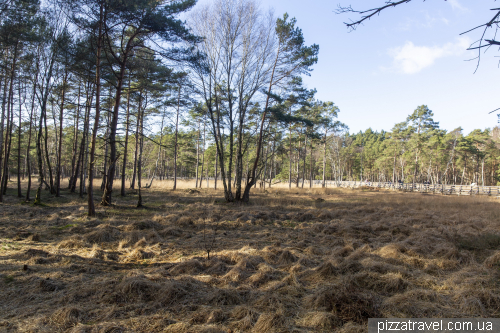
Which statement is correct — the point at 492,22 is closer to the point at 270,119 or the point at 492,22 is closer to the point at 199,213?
the point at 199,213

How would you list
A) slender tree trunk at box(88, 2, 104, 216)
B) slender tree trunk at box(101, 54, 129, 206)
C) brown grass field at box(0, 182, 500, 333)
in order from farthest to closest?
slender tree trunk at box(101, 54, 129, 206)
slender tree trunk at box(88, 2, 104, 216)
brown grass field at box(0, 182, 500, 333)

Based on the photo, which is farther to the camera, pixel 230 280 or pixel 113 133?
pixel 113 133

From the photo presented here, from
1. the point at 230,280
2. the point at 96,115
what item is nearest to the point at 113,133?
the point at 96,115

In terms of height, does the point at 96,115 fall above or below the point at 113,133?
above

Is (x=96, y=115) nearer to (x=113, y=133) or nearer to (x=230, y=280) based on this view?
(x=113, y=133)

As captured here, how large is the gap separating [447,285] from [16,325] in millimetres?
5997

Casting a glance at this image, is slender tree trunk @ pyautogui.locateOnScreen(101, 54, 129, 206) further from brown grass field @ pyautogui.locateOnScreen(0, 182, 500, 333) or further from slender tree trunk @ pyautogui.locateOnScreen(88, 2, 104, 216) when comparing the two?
brown grass field @ pyautogui.locateOnScreen(0, 182, 500, 333)

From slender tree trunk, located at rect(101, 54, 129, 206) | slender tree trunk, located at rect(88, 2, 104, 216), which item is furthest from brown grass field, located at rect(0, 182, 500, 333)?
slender tree trunk, located at rect(101, 54, 129, 206)

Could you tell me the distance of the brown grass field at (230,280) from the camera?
3092mm

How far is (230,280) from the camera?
4.34 meters

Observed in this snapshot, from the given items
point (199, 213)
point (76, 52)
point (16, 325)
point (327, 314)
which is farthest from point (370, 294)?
point (76, 52)

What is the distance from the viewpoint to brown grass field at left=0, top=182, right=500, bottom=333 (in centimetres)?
309

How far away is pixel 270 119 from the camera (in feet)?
53.7

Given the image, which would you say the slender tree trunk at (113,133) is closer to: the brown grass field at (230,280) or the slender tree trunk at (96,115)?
the slender tree trunk at (96,115)
